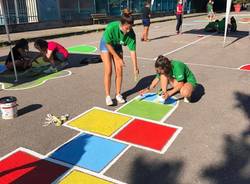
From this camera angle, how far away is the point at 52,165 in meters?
3.97

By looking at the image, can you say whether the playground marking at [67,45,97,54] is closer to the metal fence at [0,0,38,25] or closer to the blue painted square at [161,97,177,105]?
the blue painted square at [161,97,177,105]

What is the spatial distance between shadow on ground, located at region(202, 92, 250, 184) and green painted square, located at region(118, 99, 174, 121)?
53.8 inches

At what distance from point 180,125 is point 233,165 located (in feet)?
4.50

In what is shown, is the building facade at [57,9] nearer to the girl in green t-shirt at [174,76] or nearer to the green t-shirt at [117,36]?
the green t-shirt at [117,36]

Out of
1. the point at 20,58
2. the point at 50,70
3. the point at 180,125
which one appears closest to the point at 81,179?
the point at 180,125

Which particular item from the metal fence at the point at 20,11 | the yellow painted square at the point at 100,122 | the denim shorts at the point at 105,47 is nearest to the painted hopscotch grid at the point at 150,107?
the yellow painted square at the point at 100,122

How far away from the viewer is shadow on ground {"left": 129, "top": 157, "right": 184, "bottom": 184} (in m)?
3.64

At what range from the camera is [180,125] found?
519 cm

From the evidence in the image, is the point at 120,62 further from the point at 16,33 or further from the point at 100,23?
the point at 100,23

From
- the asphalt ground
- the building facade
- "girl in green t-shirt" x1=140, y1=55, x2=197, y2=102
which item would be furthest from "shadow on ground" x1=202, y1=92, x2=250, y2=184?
the building facade

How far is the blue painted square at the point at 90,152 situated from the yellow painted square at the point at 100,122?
0.92 ft

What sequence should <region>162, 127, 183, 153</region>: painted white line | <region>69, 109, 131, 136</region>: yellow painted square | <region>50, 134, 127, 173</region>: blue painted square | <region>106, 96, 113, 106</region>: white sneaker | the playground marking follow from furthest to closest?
the playground marking
<region>106, 96, 113, 106</region>: white sneaker
<region>69, 109, 131, 136</region>: yellow painted square
<region>162, 127, 183, 153</region>: painted white line
<region>50, 134, 127, 173</region>: blue painted square

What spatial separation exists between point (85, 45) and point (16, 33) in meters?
6.99

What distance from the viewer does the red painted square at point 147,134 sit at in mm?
4559
